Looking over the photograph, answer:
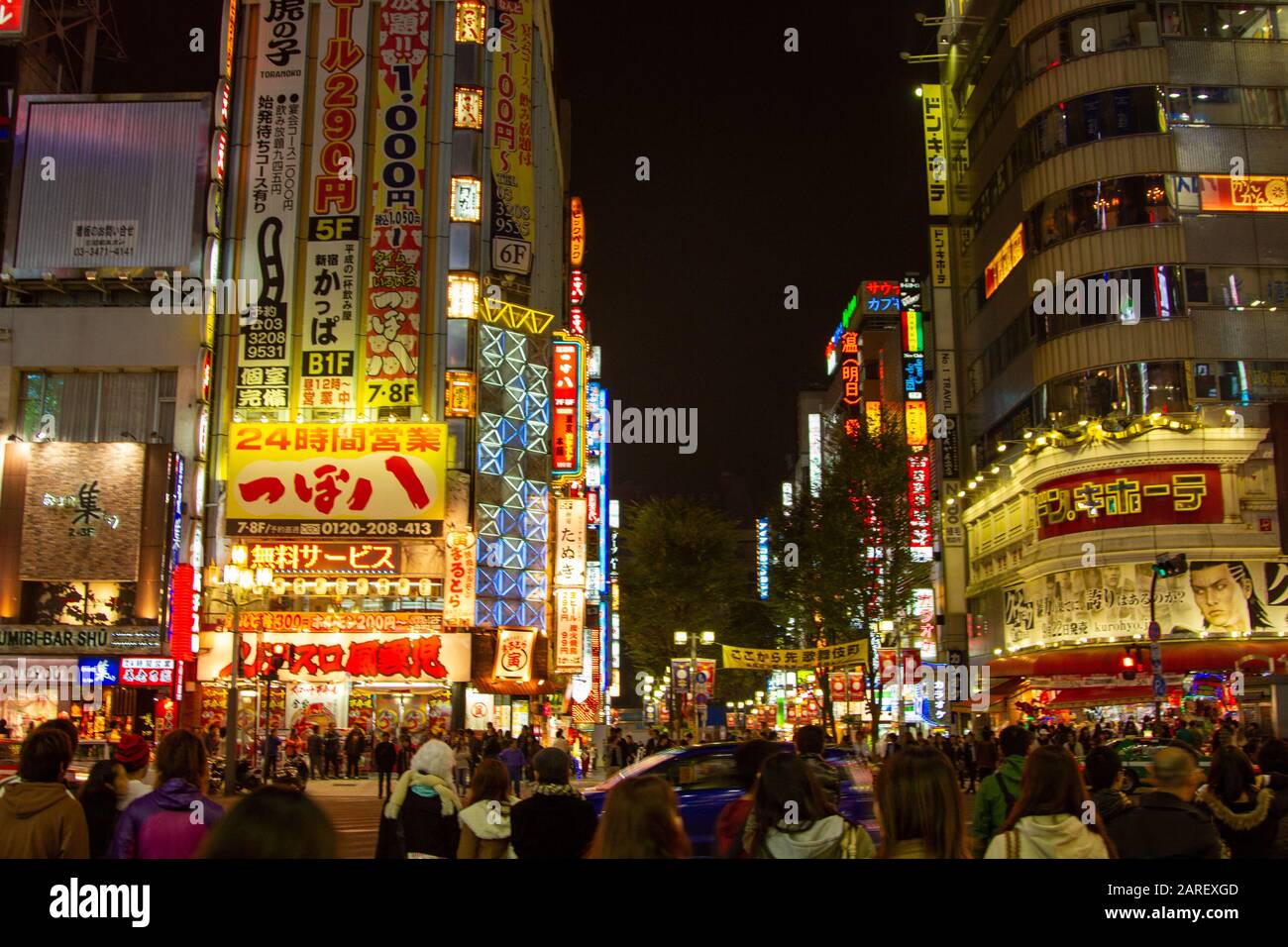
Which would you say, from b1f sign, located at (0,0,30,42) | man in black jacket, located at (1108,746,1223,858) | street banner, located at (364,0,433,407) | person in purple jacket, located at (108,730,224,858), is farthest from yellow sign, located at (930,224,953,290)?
person in purple jacket, located at (108,730,224,858)

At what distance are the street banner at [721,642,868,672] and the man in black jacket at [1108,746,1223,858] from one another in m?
29.9

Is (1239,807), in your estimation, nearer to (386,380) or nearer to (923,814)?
(923,814)

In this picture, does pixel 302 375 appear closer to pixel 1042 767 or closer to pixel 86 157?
pixel 86 157

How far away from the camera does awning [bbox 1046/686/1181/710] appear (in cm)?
3859

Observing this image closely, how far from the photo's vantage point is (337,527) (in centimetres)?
3953

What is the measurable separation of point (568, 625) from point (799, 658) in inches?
449

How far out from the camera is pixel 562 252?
69938 millimetres

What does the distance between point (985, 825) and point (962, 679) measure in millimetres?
47326

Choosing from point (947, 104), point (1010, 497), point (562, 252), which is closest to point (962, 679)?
point (1010, 497)

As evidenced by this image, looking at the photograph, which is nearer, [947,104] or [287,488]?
[287,488]

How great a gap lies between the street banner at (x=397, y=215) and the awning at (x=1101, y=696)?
24.4 metres

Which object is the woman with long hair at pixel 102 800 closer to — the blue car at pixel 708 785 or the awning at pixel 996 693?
the blue car at pixel 708 785

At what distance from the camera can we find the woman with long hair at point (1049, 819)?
5324mm

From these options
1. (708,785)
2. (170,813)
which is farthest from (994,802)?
(708,785)
